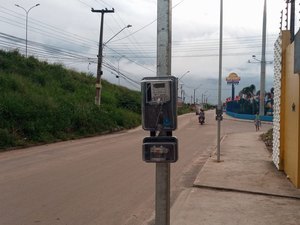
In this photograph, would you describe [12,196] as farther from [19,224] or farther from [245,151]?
[245,151]

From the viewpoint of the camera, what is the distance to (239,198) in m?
9.52

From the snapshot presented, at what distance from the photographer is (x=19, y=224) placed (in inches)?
283

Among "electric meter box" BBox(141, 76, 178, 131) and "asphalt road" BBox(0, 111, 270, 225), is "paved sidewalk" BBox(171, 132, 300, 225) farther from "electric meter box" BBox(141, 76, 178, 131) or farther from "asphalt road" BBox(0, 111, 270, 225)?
"electric meter box" BBox(141, 76, 178, 131)

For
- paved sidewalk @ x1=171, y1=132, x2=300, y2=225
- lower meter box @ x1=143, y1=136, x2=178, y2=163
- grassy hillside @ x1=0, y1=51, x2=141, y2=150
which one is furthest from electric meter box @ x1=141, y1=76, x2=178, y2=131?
grassy hillside @ x1=0, y1=51, x2=141, y2=150

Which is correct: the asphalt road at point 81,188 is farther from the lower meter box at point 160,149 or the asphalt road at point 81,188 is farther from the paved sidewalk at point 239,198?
the lower meter box at point 160,149

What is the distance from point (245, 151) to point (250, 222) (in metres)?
11.9

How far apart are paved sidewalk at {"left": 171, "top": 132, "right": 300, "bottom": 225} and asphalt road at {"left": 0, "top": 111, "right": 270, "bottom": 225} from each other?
55 cm

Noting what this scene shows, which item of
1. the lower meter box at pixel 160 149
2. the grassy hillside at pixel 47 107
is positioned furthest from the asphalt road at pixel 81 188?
the grassy hillside at pixel 47 107

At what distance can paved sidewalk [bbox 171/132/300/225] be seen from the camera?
306 inches

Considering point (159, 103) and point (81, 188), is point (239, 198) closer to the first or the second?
point (81, 188)

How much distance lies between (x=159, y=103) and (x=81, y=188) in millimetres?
5910

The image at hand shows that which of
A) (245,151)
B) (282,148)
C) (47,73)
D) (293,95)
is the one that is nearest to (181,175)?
(282,148)

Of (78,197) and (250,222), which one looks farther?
(78,197)

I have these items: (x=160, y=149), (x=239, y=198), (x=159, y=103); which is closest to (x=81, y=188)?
(x=239, y=198)
